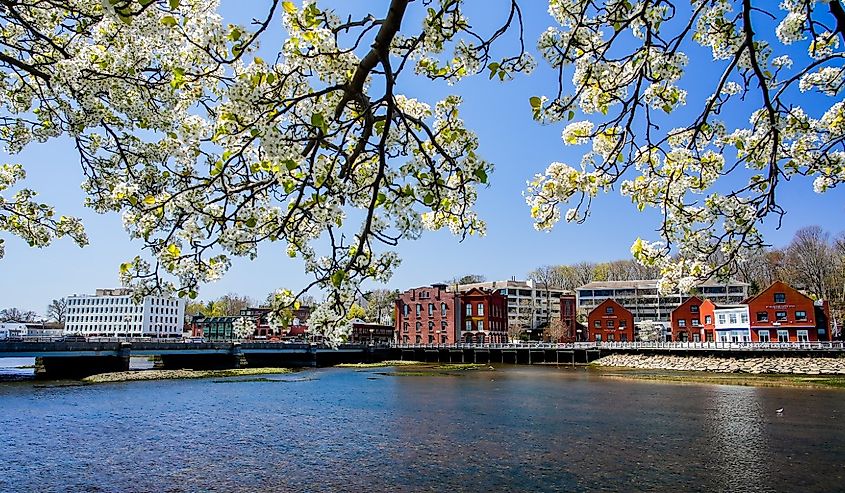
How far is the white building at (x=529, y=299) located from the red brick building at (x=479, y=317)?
32812 millimetres

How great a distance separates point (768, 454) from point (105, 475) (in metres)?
19.8

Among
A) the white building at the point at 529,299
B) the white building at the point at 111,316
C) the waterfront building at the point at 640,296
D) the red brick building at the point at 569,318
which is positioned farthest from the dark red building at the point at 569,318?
the white building at the point at 111,316

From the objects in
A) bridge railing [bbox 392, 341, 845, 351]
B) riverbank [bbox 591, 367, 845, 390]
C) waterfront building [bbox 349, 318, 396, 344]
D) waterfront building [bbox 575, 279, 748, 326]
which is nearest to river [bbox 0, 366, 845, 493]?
riverbank [bbox 591, 367, 845, 390]

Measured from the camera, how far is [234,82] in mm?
4441

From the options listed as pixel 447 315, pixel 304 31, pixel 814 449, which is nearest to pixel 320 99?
pixel 304 31

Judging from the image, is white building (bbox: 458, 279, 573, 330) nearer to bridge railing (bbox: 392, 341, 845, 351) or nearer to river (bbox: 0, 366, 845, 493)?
bridge railing (bbox: 392, 341, 845, 351)

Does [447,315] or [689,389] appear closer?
[689,389]

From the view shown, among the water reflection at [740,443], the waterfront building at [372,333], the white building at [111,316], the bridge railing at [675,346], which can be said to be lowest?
the water reflection at [740,443]

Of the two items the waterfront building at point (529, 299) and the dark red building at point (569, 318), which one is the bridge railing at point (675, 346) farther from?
the waterfront building at point (529, 299)

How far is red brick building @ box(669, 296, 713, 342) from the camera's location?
75812 millimetres

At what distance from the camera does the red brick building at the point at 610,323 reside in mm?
78125

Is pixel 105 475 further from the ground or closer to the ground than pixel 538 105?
closer to the ground

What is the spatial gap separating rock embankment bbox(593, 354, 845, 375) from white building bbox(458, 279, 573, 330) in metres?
55.5

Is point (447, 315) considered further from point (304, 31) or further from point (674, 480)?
point (304, 31)
